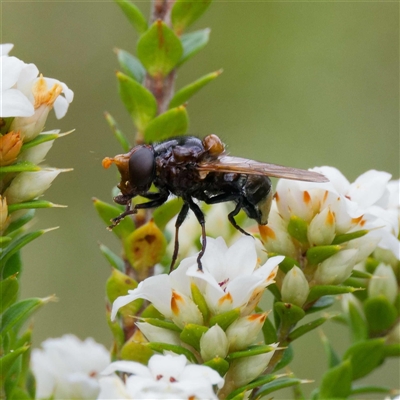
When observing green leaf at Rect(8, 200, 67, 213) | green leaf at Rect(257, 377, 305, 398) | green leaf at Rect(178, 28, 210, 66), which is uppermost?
green leaf at Rect(178, 28, 210, 66)

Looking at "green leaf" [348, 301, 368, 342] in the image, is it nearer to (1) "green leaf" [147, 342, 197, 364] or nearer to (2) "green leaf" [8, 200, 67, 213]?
(1) "green leaf" [147, 342, 197, 364]

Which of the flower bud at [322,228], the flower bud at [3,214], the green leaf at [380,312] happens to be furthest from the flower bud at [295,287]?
the flower bud at [3,214]

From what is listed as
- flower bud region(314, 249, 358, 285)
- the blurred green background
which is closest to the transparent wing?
flower bud region(314, 249, 358, 285)

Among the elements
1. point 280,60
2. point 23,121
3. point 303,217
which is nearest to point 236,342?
point 303,217

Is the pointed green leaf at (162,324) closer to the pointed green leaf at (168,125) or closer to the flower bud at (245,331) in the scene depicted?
the flower bud at (245,331)

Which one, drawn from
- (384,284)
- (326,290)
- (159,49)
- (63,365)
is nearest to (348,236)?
(326,290)

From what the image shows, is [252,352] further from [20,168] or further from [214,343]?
[20,168]
